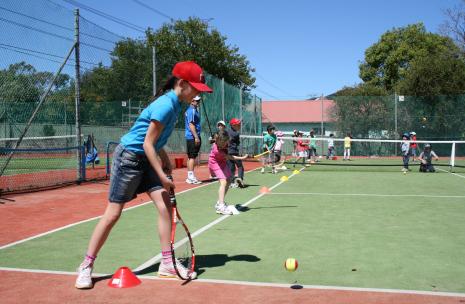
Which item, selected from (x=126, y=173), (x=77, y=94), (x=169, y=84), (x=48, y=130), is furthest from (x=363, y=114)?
(x=126, y=173)

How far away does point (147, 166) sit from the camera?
177 inches

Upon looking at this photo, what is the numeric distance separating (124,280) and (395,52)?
56241 millimetres

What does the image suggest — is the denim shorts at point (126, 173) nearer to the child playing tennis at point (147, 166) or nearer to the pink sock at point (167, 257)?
the child playing tennis at point (147, 166)

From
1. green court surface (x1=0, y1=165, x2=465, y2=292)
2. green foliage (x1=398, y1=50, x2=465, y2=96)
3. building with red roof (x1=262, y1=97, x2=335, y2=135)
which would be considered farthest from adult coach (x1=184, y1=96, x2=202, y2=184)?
building with red roof (x1=262, y1=97, x2=335, y2=135)

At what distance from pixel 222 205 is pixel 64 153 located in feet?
30.1

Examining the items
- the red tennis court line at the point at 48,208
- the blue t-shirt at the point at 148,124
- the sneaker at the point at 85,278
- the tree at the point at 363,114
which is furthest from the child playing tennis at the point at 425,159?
the sneaker at the point at 85,278

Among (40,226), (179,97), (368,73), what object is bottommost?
(40,226)

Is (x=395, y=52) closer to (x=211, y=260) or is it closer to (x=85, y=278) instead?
(x=211, y=260)

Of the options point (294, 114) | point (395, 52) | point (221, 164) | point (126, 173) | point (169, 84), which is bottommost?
point (221, 164)

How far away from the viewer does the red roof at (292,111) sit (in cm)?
5794

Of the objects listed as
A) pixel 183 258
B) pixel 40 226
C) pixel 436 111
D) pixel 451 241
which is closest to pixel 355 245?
pixel 451 241

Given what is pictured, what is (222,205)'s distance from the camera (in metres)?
8.23

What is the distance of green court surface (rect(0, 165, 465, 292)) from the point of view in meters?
4.72

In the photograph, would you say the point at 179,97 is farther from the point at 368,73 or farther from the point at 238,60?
the point at 368,73
